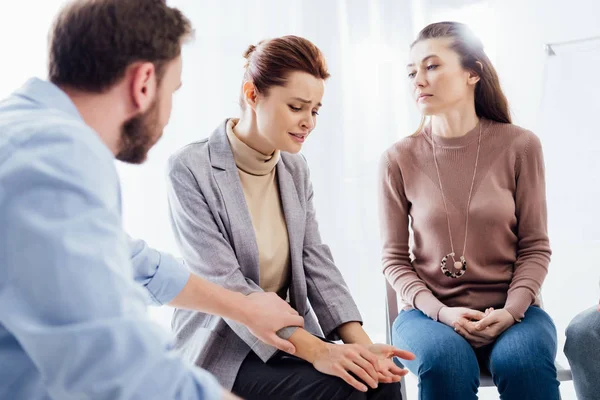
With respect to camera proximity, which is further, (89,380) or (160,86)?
(160,86)

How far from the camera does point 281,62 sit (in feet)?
5.09

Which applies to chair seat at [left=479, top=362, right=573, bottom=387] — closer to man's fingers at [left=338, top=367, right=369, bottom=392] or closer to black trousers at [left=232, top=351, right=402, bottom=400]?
black trousers at [left=232, top=351, right=402, bottom=400]

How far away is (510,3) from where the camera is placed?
2.58 m

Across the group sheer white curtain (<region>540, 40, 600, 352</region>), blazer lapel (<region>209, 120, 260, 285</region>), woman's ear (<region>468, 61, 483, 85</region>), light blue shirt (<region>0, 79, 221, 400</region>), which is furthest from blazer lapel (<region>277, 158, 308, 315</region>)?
sheer white curtain (<region>540, 40, 600, 352</region>)

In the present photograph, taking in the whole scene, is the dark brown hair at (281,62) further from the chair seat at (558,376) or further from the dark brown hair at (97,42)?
the chair seat at (558,376)

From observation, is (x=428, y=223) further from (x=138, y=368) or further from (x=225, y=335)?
(x=138, y=368)

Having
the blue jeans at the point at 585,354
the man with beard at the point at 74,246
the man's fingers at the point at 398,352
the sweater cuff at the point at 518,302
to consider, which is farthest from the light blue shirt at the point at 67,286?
the blue jeans at the point at 585,354

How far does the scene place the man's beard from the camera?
2.94ft

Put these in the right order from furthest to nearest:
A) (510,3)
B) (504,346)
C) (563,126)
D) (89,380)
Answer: (510,3) → (563,126) → (504,346) → (89,380)

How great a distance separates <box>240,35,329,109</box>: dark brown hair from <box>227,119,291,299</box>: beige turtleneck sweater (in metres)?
0.16

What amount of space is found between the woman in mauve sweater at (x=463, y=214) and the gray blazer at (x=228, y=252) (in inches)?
9.5

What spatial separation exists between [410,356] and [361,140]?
1.47 meters

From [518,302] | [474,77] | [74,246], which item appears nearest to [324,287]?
[518,302]

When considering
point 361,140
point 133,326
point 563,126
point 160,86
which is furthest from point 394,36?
point 133,326
